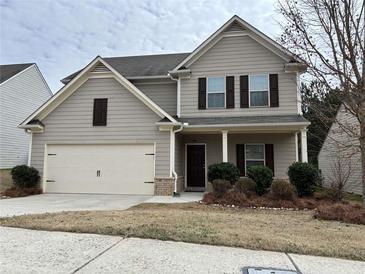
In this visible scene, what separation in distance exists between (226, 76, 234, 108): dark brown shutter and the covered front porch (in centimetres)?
133

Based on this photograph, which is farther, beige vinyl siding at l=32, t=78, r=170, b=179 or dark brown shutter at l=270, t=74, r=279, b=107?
dark brown shutter at l=270, t=74, r=279, b=107

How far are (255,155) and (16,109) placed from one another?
53.5 feet

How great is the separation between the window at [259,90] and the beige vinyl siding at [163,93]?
3890 millimetres

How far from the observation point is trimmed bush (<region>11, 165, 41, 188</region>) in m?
13.2

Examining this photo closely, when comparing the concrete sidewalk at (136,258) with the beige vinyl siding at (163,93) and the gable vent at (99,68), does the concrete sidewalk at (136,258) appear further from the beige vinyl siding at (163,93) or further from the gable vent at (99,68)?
the beige vinyl siding at (163,93)

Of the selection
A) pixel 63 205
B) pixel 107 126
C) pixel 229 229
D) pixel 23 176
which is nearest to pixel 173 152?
pixel 107 126

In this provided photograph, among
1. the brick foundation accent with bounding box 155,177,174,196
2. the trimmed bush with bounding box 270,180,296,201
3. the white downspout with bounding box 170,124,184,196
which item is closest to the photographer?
the trimmed bush with bounding box 270,180,296,201

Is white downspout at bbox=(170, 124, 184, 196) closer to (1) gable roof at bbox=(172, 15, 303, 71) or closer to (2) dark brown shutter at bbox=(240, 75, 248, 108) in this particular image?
(2) dark brown shutter at bbox=(240, 75, 248, 108)

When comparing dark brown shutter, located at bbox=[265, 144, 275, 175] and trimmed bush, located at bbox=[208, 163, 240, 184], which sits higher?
dark brown shutter, located at bbox=[265, 144, 275, 175]

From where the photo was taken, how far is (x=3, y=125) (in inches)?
782

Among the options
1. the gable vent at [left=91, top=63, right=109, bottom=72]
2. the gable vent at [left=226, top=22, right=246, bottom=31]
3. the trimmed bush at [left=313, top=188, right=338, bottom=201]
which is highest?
the gable vent at [left=226, top=22, right=246, bottom=31]

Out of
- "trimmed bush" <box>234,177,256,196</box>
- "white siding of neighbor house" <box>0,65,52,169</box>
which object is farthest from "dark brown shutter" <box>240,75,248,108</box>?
"white siding of neighbor house" <box>0,65,52,169</box>

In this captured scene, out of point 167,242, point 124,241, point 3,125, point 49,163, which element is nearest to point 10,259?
point 124,241

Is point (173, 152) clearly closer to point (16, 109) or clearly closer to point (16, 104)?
point (16, 109)
